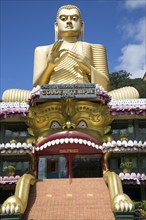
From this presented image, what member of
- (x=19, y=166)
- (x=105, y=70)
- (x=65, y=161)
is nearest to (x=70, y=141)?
(x=65, y=161)

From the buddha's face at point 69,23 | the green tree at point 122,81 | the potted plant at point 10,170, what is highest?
the green tree at point 122,81

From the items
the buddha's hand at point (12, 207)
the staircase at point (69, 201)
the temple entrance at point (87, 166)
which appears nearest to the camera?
the buddha's hand at point (12, 207)

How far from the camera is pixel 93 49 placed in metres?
20.5

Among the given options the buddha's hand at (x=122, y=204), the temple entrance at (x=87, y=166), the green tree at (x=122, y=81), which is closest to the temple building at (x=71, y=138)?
the temple entrance at (x=87, y=166)

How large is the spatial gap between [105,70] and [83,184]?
8.94 meters

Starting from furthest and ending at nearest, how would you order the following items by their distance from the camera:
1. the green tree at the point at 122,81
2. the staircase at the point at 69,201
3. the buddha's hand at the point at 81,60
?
1. the green tree at the point at 122,81
2. the buddha's hand at the point at 81,60
3. the staircase at the point at 69,201

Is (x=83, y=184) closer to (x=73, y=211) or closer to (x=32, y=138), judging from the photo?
(x=73, y=211)

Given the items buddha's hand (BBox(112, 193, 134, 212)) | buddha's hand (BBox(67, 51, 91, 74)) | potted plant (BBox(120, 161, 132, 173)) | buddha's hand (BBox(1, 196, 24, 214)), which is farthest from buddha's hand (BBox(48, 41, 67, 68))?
buddha's hand (BBox(112, 193, 134, 212))

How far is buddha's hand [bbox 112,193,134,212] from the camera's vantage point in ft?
33.3

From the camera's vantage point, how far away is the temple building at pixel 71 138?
41.9ft

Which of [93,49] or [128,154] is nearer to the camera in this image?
[128,154]

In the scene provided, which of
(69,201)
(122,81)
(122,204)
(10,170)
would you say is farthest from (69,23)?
(122,81)

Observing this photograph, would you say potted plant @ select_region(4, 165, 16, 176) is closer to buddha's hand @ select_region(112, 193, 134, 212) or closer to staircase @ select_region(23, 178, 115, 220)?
staircase @ select_region(23, 178, 115, 220)

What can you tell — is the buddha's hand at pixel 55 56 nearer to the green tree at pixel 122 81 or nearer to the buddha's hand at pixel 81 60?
the buddha's hand at pixel 81 60
